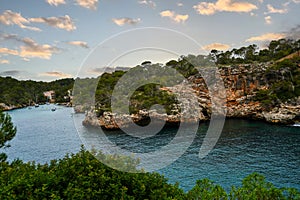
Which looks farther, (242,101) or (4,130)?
(242,101)

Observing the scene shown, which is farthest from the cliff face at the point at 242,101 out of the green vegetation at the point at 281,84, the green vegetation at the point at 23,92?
the green vegetation at the point at 23,92

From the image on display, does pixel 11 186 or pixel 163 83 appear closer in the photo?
pixel 11 186

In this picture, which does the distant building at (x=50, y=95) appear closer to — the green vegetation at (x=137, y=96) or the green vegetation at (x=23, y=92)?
the green vegetation at (x=23, y=92)

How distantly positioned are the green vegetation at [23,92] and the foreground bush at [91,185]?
128 meters

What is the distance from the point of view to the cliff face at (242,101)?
52.6m

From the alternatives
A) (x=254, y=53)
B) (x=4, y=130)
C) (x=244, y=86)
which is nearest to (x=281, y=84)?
(x=244, y=86)

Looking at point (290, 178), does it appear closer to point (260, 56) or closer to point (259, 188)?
point (259, 188)

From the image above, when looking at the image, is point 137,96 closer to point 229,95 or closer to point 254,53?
point 229,95

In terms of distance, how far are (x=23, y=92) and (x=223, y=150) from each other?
133m

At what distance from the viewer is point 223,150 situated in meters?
34.3

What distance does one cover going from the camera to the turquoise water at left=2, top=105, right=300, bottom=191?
25.3m

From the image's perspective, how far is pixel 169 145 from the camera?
37.3m

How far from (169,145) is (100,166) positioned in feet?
94.8

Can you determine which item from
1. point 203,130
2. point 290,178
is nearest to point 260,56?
point 203,130
